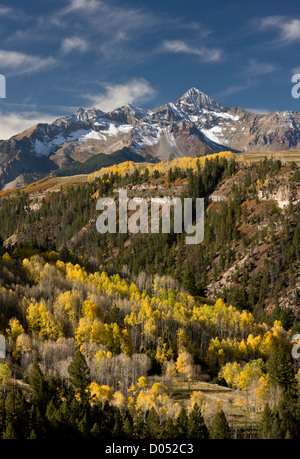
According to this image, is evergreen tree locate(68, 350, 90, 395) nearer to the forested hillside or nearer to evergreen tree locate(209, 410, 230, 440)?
the forested hillside

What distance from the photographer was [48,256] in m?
175

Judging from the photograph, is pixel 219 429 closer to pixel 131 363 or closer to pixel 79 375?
pixel 79 375

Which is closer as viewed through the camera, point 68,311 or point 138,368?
point 138,368

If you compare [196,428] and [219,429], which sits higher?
[219,429]

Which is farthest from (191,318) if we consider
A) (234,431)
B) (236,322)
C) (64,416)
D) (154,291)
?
(64,416)

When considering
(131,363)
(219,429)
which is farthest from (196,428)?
(131,363)

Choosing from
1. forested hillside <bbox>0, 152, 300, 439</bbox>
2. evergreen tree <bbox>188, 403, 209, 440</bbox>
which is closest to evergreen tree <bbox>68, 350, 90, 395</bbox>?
forested hillside <bbox>0, 152, 300, 439</bbox>

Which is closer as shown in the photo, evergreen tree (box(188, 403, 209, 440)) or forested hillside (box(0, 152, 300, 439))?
evergreen tree (box(188, 403, 209, 440))

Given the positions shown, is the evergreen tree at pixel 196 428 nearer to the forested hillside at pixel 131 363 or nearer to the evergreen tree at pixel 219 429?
the forested hillside at pixel 131 363

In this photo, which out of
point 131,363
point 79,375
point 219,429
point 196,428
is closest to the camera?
point 219,429

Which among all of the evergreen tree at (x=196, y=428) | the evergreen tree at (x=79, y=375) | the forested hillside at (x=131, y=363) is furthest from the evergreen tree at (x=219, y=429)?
the evergreen tree at (x=79, y=375)

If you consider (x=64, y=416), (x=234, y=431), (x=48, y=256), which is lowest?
(x=234, y=431)

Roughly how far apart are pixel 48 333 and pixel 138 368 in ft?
94.2
